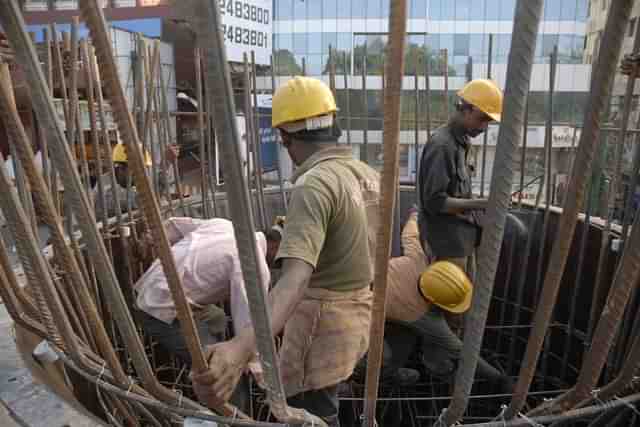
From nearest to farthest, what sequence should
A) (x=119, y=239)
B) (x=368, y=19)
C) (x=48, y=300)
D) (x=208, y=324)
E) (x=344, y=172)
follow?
(x=48, y=300), (x=344, y=172), (x=208, y=324), (x=119, y=239), (x=368, y=19)

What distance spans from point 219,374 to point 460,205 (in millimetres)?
2298

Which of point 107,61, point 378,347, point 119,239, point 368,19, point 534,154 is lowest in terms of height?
point 534,154

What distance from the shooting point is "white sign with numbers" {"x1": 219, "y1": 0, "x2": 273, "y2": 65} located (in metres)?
10.5

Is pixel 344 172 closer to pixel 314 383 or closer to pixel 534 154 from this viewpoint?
pixel 314 383

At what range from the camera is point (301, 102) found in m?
2.20

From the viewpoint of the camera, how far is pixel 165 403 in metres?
1.58

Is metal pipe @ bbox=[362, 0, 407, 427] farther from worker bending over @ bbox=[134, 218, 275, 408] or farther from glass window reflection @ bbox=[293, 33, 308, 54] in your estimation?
glass window reflection @ bbox=[293, 33, 308, 54]

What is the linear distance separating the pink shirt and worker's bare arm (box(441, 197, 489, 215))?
1343 millimetres

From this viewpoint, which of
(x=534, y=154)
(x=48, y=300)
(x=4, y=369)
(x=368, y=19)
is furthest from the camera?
(x=368, y=19)

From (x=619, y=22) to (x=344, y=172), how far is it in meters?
1.22

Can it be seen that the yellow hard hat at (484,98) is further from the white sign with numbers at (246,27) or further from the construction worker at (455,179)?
the white sign with numbers at (246,27)

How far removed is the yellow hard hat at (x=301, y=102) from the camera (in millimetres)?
2203

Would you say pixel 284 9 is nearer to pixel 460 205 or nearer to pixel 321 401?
pixel 460 205

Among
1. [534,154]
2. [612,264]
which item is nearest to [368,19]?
[534,154]
